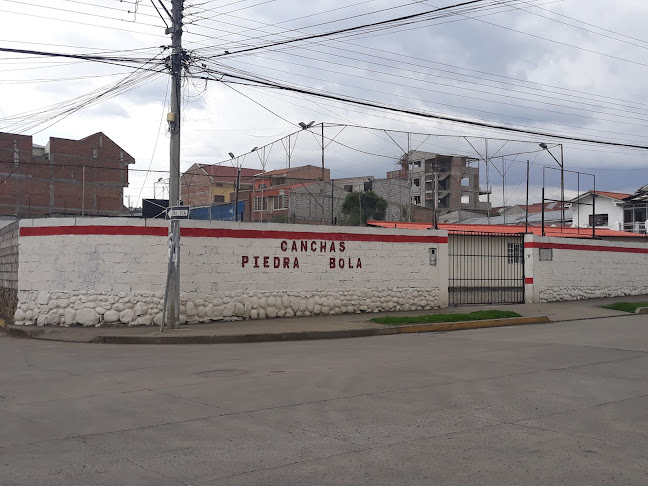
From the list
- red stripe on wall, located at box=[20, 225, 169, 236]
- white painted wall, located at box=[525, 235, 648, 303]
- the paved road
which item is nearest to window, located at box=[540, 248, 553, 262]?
white painted wall, located at box=[525, 235, 648, 303]

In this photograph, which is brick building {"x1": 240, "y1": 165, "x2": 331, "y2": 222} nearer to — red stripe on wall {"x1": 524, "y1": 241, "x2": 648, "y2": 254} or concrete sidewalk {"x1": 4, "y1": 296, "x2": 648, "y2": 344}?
red stripe on wall {"x1": 524, "y1": 241, "x2": 648, "y2": 254}

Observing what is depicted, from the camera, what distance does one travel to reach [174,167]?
1684 centimetres

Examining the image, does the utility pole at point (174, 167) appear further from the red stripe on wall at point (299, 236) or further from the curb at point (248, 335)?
the red stripe on wall at point (299, 236)

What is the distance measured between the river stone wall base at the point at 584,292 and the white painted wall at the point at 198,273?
796 cm

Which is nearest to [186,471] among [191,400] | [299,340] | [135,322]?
[191,400]

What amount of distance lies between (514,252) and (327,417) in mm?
22547

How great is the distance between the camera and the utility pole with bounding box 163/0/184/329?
651 inches

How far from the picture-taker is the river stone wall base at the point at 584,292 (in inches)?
1016

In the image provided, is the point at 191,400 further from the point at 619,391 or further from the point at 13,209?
the point at 13,209

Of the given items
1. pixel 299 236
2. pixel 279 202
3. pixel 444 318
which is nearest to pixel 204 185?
pixel 279 202

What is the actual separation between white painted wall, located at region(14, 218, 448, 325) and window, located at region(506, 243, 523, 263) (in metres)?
7.68

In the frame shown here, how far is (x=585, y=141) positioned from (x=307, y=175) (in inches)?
2227

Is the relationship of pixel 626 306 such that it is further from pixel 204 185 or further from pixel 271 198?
pixel 204 185

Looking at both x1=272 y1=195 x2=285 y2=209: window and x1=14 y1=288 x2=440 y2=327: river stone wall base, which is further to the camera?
x1=272 y1=195 x2=285 y2=209: window
